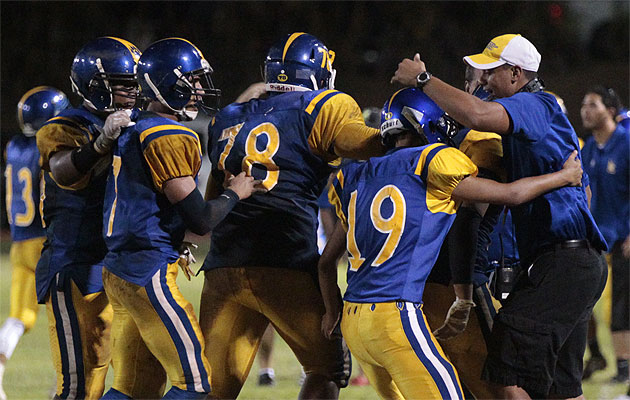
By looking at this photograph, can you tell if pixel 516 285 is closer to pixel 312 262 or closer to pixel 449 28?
pixel 312 262

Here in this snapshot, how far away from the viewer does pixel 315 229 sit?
170 inches

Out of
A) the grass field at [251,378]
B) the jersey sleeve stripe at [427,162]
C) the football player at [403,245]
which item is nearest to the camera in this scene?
the football player at [403,245]

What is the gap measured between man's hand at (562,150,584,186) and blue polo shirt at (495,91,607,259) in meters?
0.02

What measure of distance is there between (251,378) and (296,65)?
11.2ft

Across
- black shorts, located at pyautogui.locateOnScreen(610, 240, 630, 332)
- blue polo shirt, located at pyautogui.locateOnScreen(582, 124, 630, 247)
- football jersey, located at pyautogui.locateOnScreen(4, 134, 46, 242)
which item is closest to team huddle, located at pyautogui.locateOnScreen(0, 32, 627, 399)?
football jersey, located at pyautogui.locateOnScreen(4, 134, 46, 242)

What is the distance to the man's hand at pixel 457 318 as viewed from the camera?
12.8 ft

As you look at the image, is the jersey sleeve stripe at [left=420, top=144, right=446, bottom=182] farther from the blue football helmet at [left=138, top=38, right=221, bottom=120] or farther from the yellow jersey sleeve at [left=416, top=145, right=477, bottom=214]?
the blue football helmet at [left=138, top=38, right=221, bottom=120]

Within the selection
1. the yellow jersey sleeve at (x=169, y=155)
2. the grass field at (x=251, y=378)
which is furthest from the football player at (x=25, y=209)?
the yellow jersey sleeve at (x=169, y=155)

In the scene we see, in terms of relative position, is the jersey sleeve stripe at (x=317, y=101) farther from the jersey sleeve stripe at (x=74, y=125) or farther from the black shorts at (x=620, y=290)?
the black shorts at (x=620, y=290)

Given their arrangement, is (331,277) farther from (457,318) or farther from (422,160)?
(422,160)

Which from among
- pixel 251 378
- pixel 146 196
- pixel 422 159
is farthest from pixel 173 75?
pixel 251 378

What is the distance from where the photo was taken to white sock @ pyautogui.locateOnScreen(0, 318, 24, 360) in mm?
6465

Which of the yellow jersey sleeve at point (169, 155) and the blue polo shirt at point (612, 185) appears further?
the blue polo shirt at point (612, 185)

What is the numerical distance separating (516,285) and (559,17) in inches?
561
